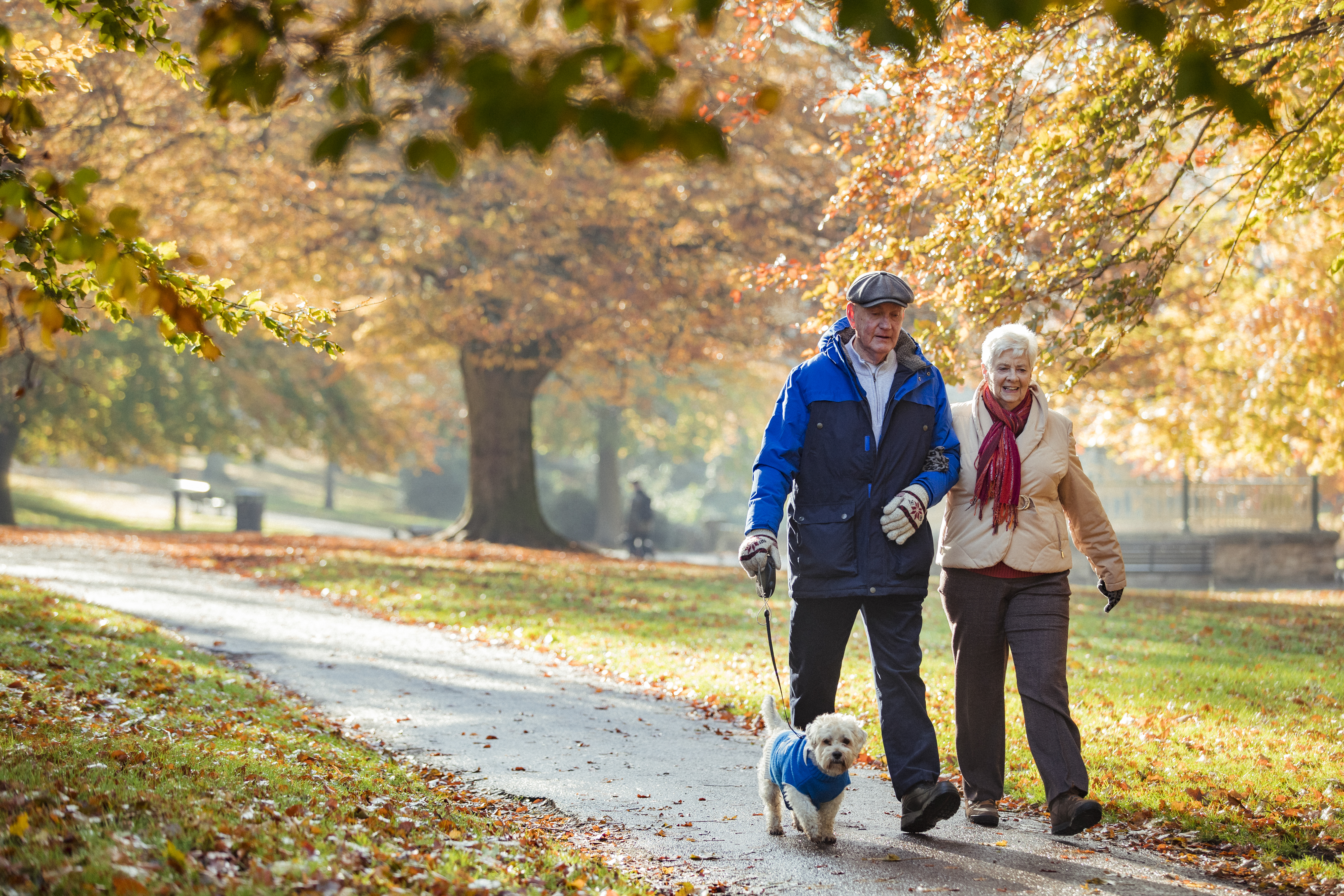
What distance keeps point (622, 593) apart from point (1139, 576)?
37.4ft

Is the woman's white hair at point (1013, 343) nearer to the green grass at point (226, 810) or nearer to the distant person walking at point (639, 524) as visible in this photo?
the green grass at point (226, 810)

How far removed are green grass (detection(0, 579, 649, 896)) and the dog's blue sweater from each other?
2.40ft

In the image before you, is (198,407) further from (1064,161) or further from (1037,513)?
(1037,513)

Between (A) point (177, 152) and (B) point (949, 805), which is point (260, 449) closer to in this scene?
(A) point (177, 152)

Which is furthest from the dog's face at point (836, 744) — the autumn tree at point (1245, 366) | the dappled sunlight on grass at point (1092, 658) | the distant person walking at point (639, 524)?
the distant person walking at point (639, 524)

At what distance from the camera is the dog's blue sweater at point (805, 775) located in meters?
4.21

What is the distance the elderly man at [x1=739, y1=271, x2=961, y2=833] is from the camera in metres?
4.46

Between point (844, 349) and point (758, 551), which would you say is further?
point (844, 349)

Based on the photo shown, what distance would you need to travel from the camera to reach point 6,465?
2723cm

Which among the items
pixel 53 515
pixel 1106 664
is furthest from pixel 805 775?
pixel 53 515

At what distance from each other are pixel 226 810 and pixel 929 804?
254 cm

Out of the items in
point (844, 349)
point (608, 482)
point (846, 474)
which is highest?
point (844, 349)

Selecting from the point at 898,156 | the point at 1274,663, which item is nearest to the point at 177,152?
the point at 898,156

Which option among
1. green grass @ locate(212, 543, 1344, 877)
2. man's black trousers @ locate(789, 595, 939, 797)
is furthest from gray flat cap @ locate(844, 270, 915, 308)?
green grass @ locate(212, 543, 1344, 877)
